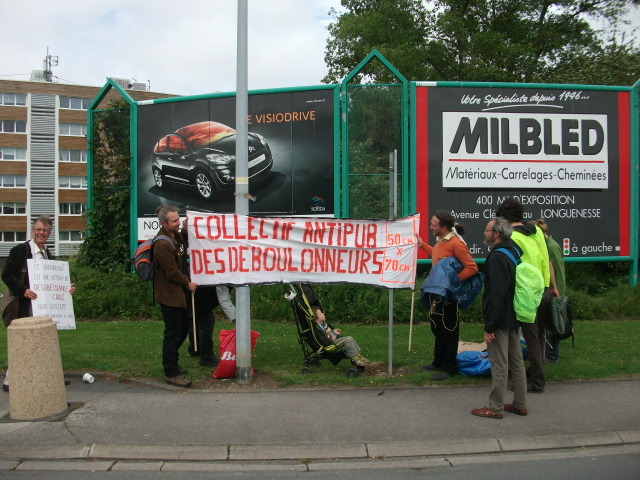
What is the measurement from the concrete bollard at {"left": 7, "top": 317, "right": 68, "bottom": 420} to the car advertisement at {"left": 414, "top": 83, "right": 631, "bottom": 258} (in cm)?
→ 803

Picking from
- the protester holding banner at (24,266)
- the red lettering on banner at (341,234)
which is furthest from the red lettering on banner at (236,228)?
the protester holding banner at (24,266)

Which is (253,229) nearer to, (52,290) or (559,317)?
(52,290)

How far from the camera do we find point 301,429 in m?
5.36

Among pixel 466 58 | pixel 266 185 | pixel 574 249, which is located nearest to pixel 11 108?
pixel 466 58

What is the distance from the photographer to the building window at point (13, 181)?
64000mm

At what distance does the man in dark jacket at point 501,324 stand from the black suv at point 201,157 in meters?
8.10

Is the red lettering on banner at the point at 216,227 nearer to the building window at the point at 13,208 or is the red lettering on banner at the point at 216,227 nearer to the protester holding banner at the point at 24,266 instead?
the protester holding banner at the point at 24,266

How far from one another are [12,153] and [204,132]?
60.8m

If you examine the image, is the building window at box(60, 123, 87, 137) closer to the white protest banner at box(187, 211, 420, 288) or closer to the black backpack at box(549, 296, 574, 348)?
the white protest banner at box(187, 211, 420, 288)

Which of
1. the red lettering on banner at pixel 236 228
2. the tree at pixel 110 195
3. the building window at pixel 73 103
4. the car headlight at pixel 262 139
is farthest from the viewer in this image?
the building window at pixel 73 103

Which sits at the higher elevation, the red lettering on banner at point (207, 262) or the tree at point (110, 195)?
the tree at point (110, 195)

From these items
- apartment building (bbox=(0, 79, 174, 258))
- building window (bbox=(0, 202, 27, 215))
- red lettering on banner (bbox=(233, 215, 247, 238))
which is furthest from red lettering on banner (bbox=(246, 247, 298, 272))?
building window (bbox=(0, 202, 27, 215))

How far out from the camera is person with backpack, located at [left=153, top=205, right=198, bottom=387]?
653cm

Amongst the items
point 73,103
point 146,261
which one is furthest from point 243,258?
point 73,103
